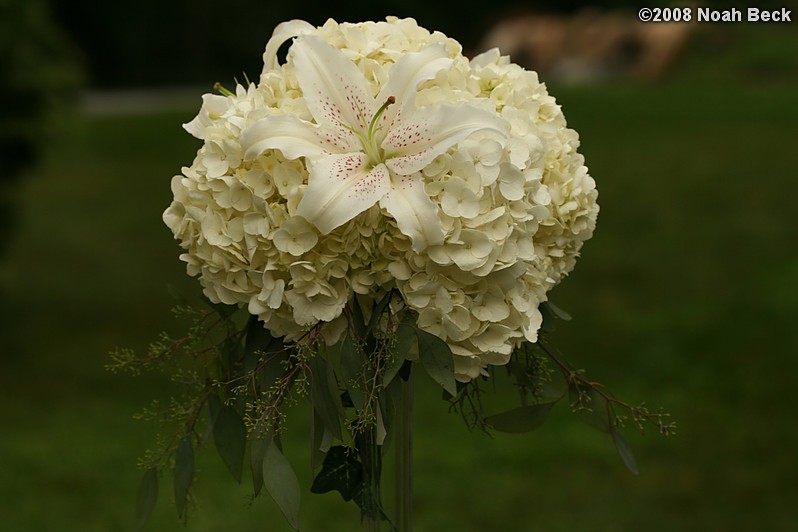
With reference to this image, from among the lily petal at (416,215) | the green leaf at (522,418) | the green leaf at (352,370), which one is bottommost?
the green leaf at (522,418)

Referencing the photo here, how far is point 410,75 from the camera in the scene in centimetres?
144

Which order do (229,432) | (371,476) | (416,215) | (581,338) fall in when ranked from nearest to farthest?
1. (416,215)
2. (371,476)
3. (229,432)
4. (581,338)

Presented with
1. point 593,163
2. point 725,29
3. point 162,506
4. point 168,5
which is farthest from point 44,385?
point 168,5

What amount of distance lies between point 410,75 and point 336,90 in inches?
4.1

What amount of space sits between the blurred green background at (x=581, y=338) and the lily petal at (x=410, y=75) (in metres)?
1.43

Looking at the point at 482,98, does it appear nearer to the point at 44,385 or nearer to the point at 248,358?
the point at 248,358

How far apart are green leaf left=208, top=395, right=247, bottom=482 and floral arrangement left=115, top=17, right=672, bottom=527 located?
5.5 inches

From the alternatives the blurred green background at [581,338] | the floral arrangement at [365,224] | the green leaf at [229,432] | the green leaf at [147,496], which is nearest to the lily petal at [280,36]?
the floral arrangement at [365,224]

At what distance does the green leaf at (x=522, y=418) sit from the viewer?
1698mm

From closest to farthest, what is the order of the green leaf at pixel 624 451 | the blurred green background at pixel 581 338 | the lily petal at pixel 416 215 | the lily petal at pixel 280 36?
the lily petal at pixel 416 215, the lily petal at pixel 280 36, the green leaf at pixel 624 451, the blurred green background at pixel 581 338

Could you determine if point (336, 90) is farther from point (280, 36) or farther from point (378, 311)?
point (378, 311)

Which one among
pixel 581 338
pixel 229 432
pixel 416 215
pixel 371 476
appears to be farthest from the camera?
pixel 581 338

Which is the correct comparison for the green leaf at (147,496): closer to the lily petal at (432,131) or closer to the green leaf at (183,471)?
the green leaf at (183,471)

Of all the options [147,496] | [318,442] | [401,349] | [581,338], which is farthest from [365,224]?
[581,338]
